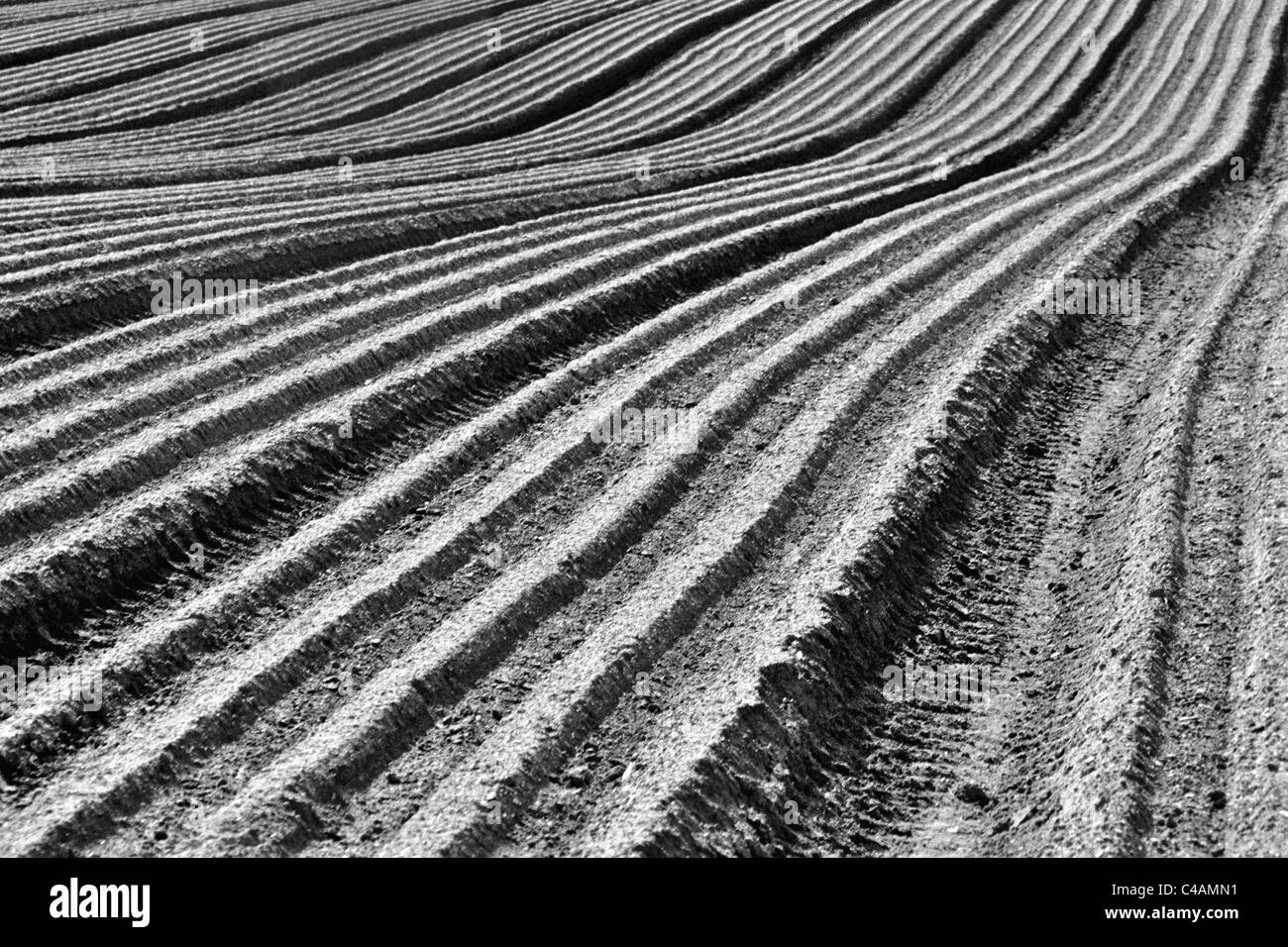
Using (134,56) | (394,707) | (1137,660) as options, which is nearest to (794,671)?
(1137,660)

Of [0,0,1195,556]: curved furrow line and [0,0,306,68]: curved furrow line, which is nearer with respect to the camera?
[0,0,1195,556]: curved furrow line

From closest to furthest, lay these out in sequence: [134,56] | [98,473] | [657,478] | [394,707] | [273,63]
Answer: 1. [394,707]
2. [98,473]
3. [657,478]
4. [134,56]
5. [273,63]

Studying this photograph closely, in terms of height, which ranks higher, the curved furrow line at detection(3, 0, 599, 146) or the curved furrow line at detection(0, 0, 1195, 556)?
the curved furrow line at detection(3, 0, 599, 146)

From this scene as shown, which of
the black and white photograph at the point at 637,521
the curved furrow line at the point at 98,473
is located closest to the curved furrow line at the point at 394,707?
the black and white photograph at the point at 637,521

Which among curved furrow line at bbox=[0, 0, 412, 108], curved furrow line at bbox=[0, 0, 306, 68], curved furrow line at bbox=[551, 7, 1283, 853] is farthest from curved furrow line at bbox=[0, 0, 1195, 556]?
curved furrow line at bbox=[0, 0, 306, 68]

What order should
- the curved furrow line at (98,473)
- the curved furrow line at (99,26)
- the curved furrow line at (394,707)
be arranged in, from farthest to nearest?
1. the curved furrow line at (99,26)
2. the curved furrow line at (98,473)
3. the curved furrow line at (394,707)

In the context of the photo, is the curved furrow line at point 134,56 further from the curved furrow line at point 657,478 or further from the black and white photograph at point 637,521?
the curved furrow line at point 657,478

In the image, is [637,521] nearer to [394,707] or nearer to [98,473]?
[394,707]

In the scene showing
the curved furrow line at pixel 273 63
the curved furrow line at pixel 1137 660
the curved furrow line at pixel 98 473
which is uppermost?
the curved furrow line at pixel 273 63

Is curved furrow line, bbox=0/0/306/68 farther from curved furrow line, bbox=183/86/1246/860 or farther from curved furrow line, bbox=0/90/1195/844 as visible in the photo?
curved furrow line, bbox=183/86/1246/860

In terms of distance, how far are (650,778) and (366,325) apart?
417 centimetres

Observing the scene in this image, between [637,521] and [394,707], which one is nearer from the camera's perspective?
[394,707]

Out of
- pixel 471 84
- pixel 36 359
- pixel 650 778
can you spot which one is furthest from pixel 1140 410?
pixel 471 84

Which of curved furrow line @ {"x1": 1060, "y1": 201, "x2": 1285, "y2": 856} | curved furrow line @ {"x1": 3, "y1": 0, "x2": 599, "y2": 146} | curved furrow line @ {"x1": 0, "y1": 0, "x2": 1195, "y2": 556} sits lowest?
curved furrow line @ {"x1": 1060, "y1": 201, "x2": 1285, "y2": 856}
